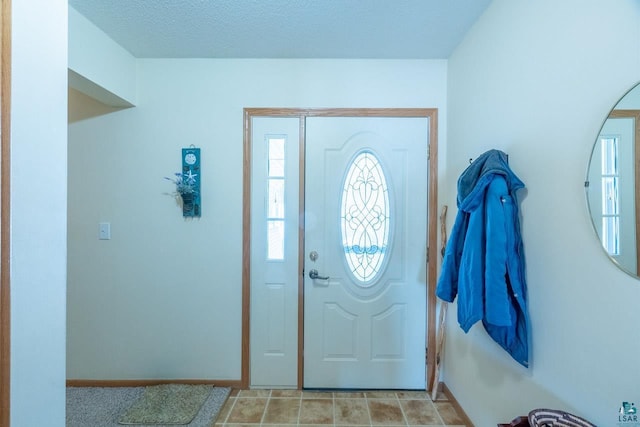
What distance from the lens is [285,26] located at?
179cm

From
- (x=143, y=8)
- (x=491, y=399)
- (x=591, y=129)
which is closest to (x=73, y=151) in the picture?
(x=143, y=8)

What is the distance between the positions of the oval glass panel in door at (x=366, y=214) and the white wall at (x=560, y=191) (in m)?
0.74

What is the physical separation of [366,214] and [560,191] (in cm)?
121

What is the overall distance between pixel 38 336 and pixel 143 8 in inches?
69.5

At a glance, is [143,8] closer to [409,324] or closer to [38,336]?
[38,336]

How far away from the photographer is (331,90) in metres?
2.17

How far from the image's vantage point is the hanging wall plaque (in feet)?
6.99

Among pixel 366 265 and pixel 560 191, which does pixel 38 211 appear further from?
pixel 366 265

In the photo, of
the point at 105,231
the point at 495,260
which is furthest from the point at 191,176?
the point at 495,260

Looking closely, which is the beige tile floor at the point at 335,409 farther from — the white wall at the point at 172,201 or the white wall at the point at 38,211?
the white wall at the point at 38,211

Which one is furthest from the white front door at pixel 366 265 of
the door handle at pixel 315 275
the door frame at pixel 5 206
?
the door frame at pixel 5 206

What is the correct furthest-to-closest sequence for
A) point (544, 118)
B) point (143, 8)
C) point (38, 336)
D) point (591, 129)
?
1. point (143, 8)
2. point (544, 118)
3. point (591, 129)
4. point (38, 336)

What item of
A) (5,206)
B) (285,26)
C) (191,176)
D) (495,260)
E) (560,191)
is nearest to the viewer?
(5,206)

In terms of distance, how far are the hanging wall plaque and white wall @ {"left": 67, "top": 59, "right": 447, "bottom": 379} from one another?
2.0 inches
